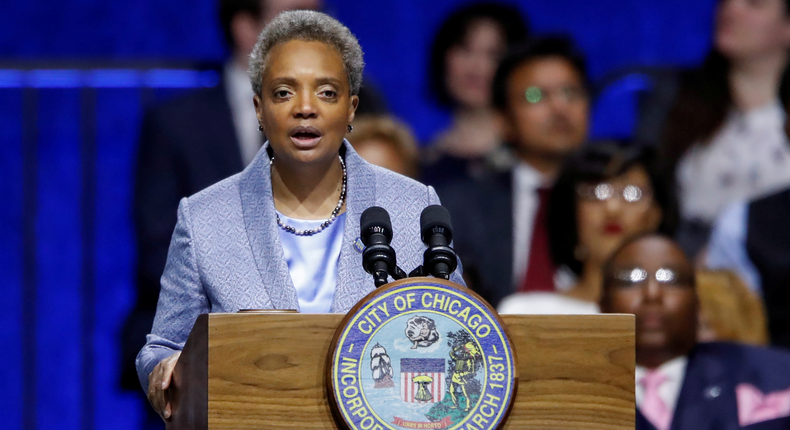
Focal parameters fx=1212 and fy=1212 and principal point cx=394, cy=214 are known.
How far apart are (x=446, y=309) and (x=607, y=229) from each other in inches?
93.0

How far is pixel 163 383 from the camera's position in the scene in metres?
1.85

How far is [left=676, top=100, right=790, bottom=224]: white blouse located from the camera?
4324 mm

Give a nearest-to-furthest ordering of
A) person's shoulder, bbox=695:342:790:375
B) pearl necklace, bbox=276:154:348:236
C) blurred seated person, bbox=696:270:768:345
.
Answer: pearl necklace, bbox=276:154:348:236 < person's shoulder, bbox=695:342:790:375 < blurred seated person, bbox=696:270:768:345

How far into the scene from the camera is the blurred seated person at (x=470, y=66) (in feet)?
15.0

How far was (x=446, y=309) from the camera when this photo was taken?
1673 millimetres

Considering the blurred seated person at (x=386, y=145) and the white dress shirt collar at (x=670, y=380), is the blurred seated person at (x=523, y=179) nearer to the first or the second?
the blurred seated person at (x=386, y=145)

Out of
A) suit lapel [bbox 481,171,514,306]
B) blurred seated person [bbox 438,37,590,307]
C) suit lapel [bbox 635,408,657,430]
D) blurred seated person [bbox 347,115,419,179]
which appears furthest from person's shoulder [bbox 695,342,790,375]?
blurred seated person [bbox 347,115,419,179]

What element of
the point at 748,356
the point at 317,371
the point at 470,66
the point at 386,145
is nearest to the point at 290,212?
the point at 317,371

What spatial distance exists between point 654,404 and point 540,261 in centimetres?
90

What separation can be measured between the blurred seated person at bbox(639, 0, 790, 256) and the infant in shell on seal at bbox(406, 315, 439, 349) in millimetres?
2788

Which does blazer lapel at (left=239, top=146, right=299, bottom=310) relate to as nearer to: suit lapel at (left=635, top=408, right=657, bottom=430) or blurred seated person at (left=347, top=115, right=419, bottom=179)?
suit lapel at (left=635, top=408, right=657, bottom=430)

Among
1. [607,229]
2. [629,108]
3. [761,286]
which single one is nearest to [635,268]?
[607,229]

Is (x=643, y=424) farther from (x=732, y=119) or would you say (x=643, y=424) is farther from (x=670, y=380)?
(x=732, y=119)

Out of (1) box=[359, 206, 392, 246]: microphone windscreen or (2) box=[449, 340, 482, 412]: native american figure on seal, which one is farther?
(1) box=[359, 206, 392, 246]: microphone windscreen
